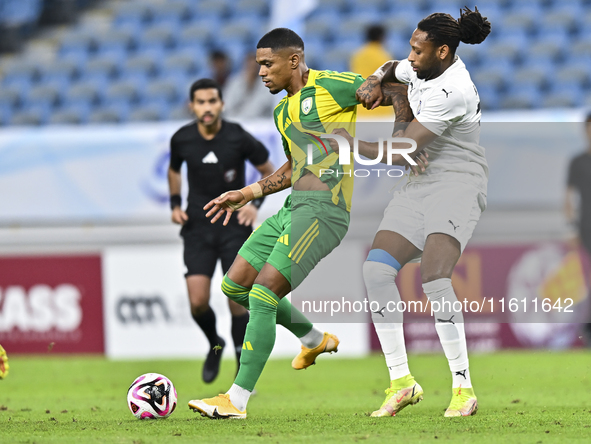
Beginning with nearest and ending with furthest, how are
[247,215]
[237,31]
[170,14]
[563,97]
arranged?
[247,215], [563,97], [237,31], [170,14]

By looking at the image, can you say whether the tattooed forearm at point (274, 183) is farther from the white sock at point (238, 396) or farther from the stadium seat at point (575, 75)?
the stadium seat at point (575, 75)

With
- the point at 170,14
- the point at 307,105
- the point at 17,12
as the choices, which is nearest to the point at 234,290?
the point at 307,105

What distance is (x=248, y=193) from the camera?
4.99 m

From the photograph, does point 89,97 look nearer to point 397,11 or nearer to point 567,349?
point 397,11

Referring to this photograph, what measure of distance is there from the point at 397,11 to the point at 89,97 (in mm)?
4453

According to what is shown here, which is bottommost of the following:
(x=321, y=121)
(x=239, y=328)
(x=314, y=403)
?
(x=314, y=403)

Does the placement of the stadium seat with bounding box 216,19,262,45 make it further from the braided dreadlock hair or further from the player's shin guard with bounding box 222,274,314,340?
the braided dreadlock hair

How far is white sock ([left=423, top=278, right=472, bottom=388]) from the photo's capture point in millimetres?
4715

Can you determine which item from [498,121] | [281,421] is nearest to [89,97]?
[498,121]

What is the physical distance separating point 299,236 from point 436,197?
2.60ft

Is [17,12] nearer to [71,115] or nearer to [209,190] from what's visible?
[71,115]

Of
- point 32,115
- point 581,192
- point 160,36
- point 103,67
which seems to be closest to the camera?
point 581,192

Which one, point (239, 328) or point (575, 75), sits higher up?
point (575, 75)

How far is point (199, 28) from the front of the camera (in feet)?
41.5
